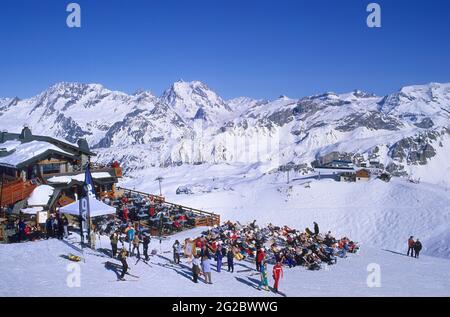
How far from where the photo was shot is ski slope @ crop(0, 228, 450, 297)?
49.7 feet

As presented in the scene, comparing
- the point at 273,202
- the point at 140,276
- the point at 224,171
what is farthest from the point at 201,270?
the point at 224,171

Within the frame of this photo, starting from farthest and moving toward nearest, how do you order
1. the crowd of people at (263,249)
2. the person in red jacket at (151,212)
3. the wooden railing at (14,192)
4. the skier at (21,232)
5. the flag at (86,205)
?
the person in red jacket at (151,212)
the wooden railing at (14,192)
the skier at (21,232)
the flag at (86,205)
the crowd of people at (263,249)

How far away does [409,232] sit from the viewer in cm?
3594

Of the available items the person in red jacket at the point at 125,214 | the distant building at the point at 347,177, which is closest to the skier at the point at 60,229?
the person in red jacket at the point at 125,214

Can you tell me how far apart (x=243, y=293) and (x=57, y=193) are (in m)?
18.9

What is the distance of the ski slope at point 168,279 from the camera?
15.1 metres

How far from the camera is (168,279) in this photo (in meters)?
17.1

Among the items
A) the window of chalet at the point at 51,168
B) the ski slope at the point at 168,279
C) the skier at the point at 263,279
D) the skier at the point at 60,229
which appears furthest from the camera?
the window of chalet at the point at 51,168

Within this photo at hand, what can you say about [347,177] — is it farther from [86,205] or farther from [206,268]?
[206,268]
